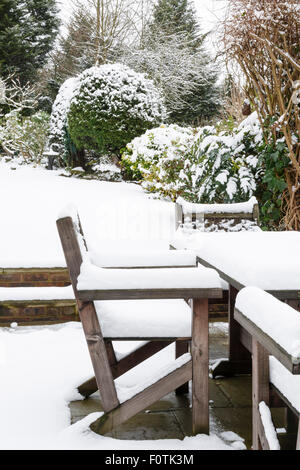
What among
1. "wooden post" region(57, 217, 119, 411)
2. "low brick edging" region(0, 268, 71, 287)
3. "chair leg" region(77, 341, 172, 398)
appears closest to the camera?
"wooden post" region(57, 217, 119, 411)

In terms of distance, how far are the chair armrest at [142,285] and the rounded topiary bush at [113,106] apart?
8.09m

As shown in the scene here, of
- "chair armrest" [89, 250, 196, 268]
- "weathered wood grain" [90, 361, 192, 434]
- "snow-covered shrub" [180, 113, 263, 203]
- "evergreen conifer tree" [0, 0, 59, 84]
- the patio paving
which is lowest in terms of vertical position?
the patio paving

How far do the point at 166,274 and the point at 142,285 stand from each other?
3.7 inches

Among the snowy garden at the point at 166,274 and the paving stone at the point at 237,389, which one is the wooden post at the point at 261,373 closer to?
the snowy garden at the point at 166,274

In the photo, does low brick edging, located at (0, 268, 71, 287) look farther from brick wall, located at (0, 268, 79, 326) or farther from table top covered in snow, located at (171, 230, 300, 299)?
table top covered in snow, located at (171, 230, 300, 299)

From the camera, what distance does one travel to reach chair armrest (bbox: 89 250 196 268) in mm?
2238

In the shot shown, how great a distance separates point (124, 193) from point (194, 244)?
17.6 feet

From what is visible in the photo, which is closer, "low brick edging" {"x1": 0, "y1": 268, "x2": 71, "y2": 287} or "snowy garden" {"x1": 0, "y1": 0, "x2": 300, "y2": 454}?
"snowy garden" {"x1": 0, "y1": 0, "x2": 300, "y2": 454}

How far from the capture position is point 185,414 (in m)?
2.04

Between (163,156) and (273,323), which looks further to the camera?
(163,156)

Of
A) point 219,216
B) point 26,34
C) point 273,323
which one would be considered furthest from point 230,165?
point 26,34

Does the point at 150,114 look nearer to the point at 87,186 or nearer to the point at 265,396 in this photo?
the point at 87,186

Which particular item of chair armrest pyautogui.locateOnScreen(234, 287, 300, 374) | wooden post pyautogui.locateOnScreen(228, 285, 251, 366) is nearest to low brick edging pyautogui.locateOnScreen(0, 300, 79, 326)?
wooden post pyautogui.locateOnScreen(228, 285, 251, 366)

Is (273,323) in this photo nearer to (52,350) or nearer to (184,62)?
(52,350)
